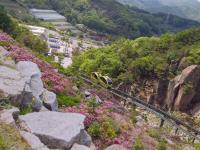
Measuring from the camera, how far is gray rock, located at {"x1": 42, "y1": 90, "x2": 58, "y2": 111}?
16.0m

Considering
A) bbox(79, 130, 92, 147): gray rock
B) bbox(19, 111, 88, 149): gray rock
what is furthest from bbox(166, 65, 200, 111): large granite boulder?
bbox(19, 111, 88, 149): gray rock

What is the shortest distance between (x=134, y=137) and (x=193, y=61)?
105 feet

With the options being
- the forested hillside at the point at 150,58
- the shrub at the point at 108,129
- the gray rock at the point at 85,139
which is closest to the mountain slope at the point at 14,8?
the forested hillside at the point at 150,58

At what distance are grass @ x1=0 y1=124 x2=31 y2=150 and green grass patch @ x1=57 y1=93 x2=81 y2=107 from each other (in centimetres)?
647

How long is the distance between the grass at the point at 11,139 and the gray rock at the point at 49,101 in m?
4.51

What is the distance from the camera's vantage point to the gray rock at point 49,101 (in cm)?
1605

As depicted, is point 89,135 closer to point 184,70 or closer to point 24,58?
point 24,58

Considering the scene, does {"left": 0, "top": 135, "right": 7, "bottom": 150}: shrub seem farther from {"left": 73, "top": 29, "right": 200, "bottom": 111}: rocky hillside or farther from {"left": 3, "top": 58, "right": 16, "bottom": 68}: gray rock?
{"left": 73, "top": 29, "right": 200, "bottom": 111}: rocky hillside

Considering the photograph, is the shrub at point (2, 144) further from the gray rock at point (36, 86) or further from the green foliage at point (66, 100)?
the green foliage at point (66, 100)

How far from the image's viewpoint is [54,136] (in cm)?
1231

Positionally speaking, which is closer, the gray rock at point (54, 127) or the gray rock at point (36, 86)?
the gray rock at point (54, 127)

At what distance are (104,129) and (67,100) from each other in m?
2.82

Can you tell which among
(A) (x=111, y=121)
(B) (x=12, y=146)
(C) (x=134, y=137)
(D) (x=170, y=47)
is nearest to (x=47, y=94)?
(A) (x=111, y=121)

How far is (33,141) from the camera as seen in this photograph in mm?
11562
